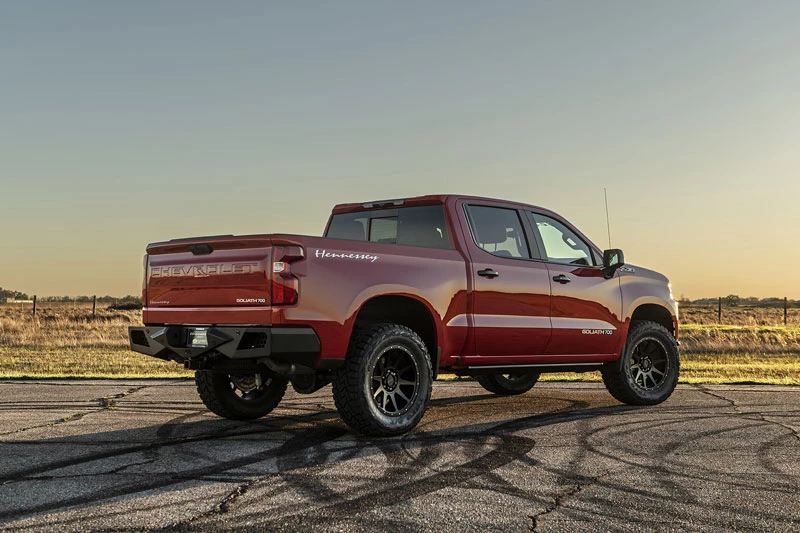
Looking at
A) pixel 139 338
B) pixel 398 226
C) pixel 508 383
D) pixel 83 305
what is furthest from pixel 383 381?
pixel 83 305

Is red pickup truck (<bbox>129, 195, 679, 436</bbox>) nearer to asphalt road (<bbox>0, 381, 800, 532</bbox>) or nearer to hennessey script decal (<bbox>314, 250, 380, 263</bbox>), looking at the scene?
hennessey script decal (<bbox>314, 250, 380, 263</bbox>)

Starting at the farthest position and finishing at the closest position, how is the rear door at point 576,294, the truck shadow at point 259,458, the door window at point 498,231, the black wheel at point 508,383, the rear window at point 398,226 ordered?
the black wheel at point 508,383, the rear door at point 576,294, the door window at point 498,231, the rear window at point 398,226, the truck shadow at point 259,458

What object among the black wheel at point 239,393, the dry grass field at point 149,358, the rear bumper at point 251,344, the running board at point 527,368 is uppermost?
the rear bumper at point 251,344

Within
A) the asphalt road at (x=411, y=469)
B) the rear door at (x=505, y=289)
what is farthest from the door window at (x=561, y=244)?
the asphalt road at (x=411, y=469)

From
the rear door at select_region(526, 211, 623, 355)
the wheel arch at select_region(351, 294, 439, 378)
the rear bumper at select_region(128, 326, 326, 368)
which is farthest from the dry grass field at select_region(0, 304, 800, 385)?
the rear bumper at select_region(128, 326, 326, 368)

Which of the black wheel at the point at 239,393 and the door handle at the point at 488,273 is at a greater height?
the door handle at the point at 488,273

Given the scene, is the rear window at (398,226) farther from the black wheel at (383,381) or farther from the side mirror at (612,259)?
the side mirror at (612,259)

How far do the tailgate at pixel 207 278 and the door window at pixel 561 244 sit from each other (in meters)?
3.64

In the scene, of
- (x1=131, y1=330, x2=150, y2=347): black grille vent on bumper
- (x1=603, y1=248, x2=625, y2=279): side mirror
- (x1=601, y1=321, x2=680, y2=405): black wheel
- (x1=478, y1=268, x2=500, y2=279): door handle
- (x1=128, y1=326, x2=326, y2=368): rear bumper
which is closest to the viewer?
(x1=128, y1=326, x2=326, y2=368): rear bumper

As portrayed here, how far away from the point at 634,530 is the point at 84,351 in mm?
20132

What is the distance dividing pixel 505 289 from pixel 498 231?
71 centimetres

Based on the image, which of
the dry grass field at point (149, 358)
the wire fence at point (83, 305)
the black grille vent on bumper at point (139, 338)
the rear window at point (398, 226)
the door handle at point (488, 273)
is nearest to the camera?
the black grille vent on bumper at point (139, 338)

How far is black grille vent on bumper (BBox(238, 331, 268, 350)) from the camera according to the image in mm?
6645

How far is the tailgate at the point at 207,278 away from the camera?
6.71 metres
